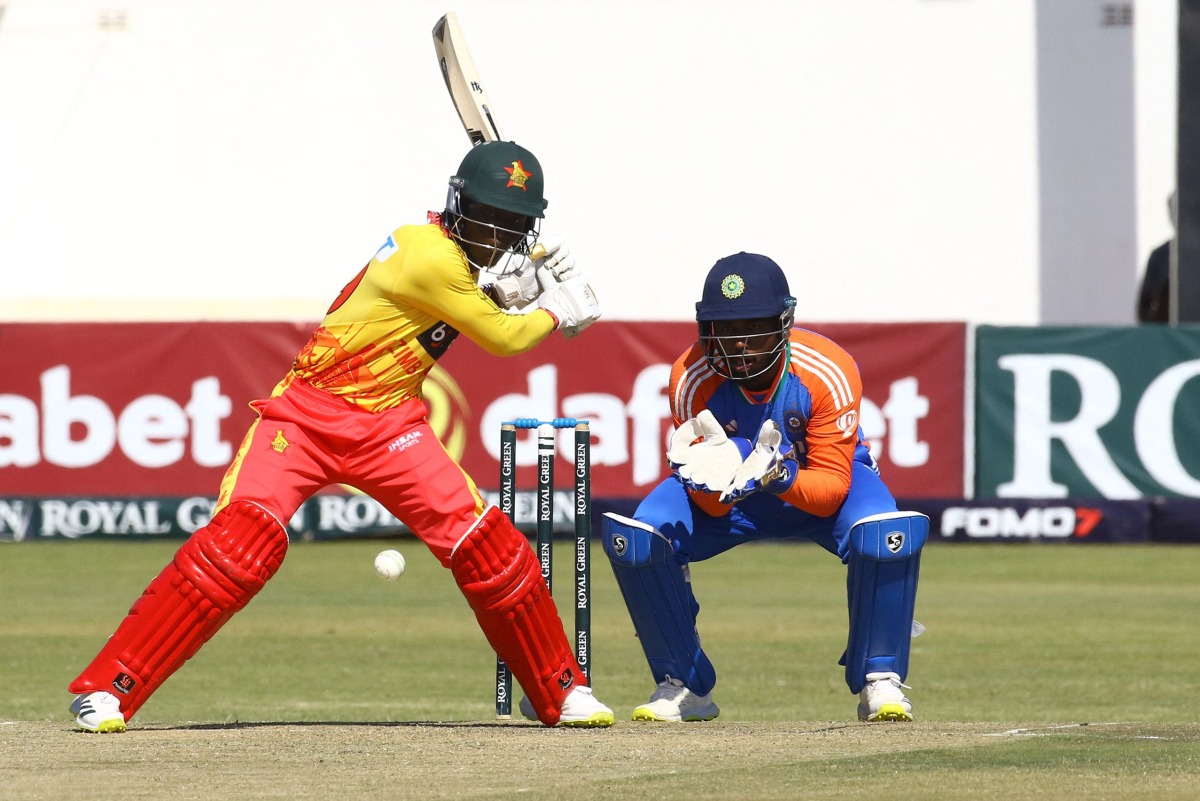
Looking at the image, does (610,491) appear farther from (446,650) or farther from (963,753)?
(963,753)

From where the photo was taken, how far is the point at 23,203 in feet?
68.7

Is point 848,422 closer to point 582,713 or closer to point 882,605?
point 882,605

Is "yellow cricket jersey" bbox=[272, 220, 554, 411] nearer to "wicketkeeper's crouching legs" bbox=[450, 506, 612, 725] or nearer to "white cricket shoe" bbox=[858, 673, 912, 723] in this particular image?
"wicketkeeper's crouching legs" bbox=[450, 506, 612, 725]

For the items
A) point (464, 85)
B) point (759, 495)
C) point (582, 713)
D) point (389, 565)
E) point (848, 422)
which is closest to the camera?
point (389, 565)

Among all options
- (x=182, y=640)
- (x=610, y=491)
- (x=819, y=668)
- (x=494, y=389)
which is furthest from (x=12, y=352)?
(x=182, y=640)

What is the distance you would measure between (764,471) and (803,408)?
426 millimetres

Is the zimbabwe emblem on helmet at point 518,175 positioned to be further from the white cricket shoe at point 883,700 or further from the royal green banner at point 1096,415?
the royal green banner at point 1096,415

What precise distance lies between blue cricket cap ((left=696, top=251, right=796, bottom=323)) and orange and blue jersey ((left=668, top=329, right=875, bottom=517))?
0.81ft

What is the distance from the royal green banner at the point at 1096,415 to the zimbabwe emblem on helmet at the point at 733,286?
28.0ft

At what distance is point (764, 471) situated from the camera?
22.1 ft

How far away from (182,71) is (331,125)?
1617mm

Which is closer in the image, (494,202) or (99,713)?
(99,713)

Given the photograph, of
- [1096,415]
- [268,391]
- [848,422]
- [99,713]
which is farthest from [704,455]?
[268,391]

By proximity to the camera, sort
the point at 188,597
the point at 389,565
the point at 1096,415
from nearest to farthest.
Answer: the point at 188,597 < the point at 389,565 < the point at 1096,415
